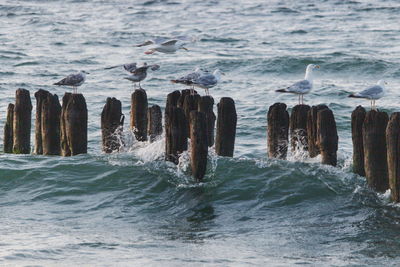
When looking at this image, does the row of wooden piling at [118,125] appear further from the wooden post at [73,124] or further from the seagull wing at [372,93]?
the seagull wing at [372,93]

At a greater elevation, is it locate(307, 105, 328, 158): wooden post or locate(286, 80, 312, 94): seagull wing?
locate(286, 80, 312, 94): seagull wing

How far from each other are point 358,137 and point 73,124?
14.7 ft

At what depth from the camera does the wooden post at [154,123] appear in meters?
14.9

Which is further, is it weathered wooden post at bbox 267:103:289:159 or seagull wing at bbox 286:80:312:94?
seagull wing at bbox 286:80:312:94

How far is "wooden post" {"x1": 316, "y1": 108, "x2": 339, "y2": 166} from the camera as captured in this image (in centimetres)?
1271

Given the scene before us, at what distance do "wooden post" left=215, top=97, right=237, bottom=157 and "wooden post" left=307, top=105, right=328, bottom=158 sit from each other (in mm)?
1091

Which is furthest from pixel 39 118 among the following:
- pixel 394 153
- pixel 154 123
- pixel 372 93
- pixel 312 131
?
pixel 394 153

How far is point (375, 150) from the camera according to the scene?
11.8m

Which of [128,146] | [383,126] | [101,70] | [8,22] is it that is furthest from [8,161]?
[8,22]

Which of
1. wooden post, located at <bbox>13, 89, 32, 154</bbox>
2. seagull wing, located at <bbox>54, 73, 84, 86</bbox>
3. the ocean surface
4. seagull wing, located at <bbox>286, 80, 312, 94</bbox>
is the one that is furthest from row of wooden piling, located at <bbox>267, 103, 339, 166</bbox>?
seagull wing, located at <bbox>54, 73, 84, 86</bbox>

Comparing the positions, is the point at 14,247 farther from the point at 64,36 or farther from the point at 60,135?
the point at 64,36

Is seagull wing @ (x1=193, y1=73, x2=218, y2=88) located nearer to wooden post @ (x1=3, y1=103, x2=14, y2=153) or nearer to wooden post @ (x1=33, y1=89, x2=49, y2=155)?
wooden post @ (x1=33, y1=89, x2=49, y2=155)

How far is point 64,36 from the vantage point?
34.5 meters

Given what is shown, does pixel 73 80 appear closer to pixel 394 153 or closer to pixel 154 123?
pixel 154 123
